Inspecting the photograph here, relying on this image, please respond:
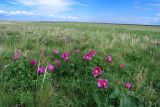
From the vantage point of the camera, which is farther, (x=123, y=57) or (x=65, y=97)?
(x=123, y=57)

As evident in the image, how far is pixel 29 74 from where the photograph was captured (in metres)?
2.81

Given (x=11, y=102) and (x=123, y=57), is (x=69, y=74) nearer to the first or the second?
(x=11, y=102)

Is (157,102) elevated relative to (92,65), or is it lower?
lower

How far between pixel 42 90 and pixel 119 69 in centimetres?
160

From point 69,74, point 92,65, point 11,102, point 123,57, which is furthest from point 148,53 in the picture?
point 11,102

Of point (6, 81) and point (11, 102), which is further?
point (6, 81)

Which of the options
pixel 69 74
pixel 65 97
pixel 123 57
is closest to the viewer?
pixel 65 97

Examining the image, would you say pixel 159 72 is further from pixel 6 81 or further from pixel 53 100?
pixel 6 81

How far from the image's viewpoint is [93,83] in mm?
2697

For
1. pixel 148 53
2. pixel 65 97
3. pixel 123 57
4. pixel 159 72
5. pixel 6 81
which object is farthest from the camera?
pixel 148 53

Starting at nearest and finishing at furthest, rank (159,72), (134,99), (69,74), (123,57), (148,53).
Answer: (134,99), (69,74), (159,72), (123,57), (148,53)

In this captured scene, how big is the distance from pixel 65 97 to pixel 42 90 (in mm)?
333

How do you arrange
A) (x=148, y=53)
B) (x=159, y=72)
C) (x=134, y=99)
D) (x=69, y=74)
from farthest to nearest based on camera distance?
(x=148, y=53), (x=159, y=72), (x=69, y=74), (x=134, y=99)

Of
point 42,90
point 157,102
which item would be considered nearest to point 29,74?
point 42,90
